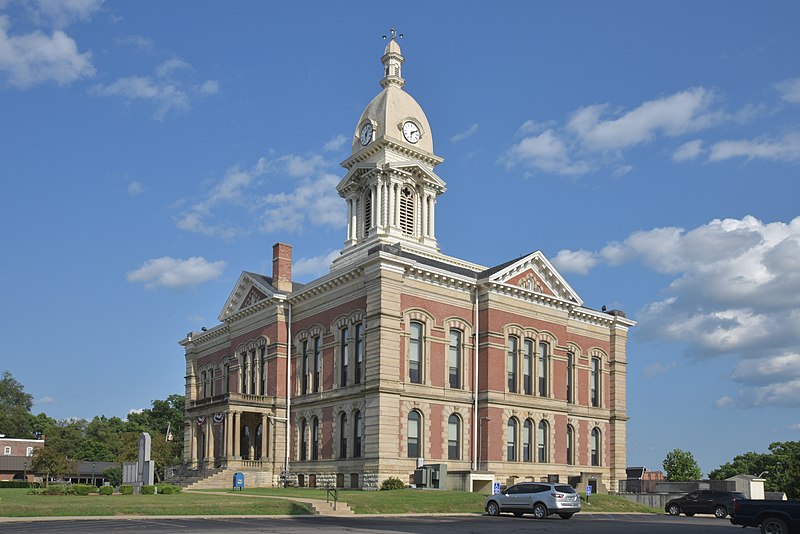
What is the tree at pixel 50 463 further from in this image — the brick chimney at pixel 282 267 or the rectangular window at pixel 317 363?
the rectangular window at pixel 317 363

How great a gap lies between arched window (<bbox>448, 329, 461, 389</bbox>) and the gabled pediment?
13.6m

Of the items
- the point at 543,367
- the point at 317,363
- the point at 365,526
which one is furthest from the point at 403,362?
the point at 365,526

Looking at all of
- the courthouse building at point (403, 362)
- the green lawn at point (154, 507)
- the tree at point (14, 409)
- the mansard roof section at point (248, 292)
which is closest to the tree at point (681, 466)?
the courthouse building at point (403, 362)

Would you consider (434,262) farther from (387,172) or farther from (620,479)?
(620,479)

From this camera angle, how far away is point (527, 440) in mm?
54938

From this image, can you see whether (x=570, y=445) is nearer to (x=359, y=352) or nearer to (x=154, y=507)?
(x=359, y=352)

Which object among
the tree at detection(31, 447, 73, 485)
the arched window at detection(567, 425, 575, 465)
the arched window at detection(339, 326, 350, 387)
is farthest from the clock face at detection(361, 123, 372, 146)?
the tree at detection(31, 447, 73, 485)

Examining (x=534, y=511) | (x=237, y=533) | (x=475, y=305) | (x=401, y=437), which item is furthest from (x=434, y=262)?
(x=237, y=533)

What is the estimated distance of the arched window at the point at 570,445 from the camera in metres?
58.7

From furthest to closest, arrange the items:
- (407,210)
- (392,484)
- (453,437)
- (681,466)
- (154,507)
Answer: (681,466), (407,210), (453,437), (392,484), (154,507)

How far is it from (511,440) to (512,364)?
4679 mm

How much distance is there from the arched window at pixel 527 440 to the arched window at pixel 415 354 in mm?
8225

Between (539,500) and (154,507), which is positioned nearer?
(154,507)

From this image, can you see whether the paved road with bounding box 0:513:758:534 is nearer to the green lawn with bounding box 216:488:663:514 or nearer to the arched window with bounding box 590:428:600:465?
the green lawn with bounding box 216:488:663:514
